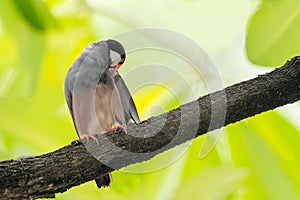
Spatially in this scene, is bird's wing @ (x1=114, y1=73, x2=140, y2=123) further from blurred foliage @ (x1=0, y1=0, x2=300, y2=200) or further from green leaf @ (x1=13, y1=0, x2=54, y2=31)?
green leaf @ (x1=13, y1=0, x2=54, y2=31)

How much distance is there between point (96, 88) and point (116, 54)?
0.29ft

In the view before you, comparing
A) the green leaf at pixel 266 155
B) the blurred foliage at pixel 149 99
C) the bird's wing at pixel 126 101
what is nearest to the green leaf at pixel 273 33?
the blurred foliage at pixel 149 99

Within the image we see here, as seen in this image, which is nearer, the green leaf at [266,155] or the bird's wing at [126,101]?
the green leaf at [266,155]

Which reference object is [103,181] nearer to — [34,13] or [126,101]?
[126,101]

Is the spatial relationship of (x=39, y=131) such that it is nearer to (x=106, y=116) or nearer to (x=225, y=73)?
(x=106, y=116)

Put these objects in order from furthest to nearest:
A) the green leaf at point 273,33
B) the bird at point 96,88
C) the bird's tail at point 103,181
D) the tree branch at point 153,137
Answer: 1. the bird at point 96,88
2. the bird's tail at point 103,181
3. the green leaf at point 273,33
4. the tree branch at point 153,137

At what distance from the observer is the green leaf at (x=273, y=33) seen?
3.84ft

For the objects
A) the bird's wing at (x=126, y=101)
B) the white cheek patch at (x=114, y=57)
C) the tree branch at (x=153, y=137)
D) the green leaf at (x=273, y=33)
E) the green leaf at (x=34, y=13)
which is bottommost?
the tree branch at (x=153, y=137)

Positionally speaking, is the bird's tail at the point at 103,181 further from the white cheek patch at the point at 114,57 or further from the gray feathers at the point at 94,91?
the white cheek patch at the point at 114,57

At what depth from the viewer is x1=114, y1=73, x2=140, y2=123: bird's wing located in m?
1.38

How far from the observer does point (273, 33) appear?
1.19 m

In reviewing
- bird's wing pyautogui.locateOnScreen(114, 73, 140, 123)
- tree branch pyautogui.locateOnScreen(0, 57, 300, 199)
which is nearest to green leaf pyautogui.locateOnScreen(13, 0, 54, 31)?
tree branch pyautogui.locateOnScreen(0, 57, 300, 199)

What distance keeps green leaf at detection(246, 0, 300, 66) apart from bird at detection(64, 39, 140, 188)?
1.18 feet

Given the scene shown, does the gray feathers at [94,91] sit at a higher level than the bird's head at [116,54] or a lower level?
lower
